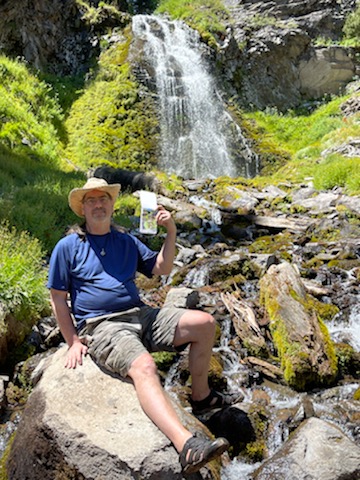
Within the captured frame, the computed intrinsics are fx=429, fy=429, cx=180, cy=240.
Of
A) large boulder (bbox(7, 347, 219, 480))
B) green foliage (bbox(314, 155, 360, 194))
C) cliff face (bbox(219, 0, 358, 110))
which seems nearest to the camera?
large boulder (bbox(7, 347, 219, 480))

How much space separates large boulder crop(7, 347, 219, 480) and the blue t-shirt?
538 millimetres

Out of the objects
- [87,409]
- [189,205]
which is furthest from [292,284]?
[189,205]

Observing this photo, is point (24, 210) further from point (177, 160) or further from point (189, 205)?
point (177, 160)

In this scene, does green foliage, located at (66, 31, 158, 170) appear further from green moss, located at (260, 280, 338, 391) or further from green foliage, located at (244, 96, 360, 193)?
green moss, located at (260, 280, 338, 391)

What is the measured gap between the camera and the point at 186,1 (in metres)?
30.1

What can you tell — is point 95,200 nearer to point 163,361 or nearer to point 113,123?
point 163,361

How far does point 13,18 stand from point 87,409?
24860 millimetres

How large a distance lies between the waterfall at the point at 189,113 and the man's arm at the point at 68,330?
52.3ft

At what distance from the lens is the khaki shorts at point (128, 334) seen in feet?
11.3

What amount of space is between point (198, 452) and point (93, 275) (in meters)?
1.79

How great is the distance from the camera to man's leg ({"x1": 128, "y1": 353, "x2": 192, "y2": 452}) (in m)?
2.93

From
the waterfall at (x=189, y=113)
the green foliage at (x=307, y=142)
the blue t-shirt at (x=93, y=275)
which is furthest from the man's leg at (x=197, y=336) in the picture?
the waterfall at (x=189, y=113)

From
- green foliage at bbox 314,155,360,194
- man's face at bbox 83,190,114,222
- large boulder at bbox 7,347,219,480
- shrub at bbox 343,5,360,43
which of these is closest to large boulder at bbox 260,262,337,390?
large boulder at bbox 7,347,219,480

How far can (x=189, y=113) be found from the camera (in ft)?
70.6
